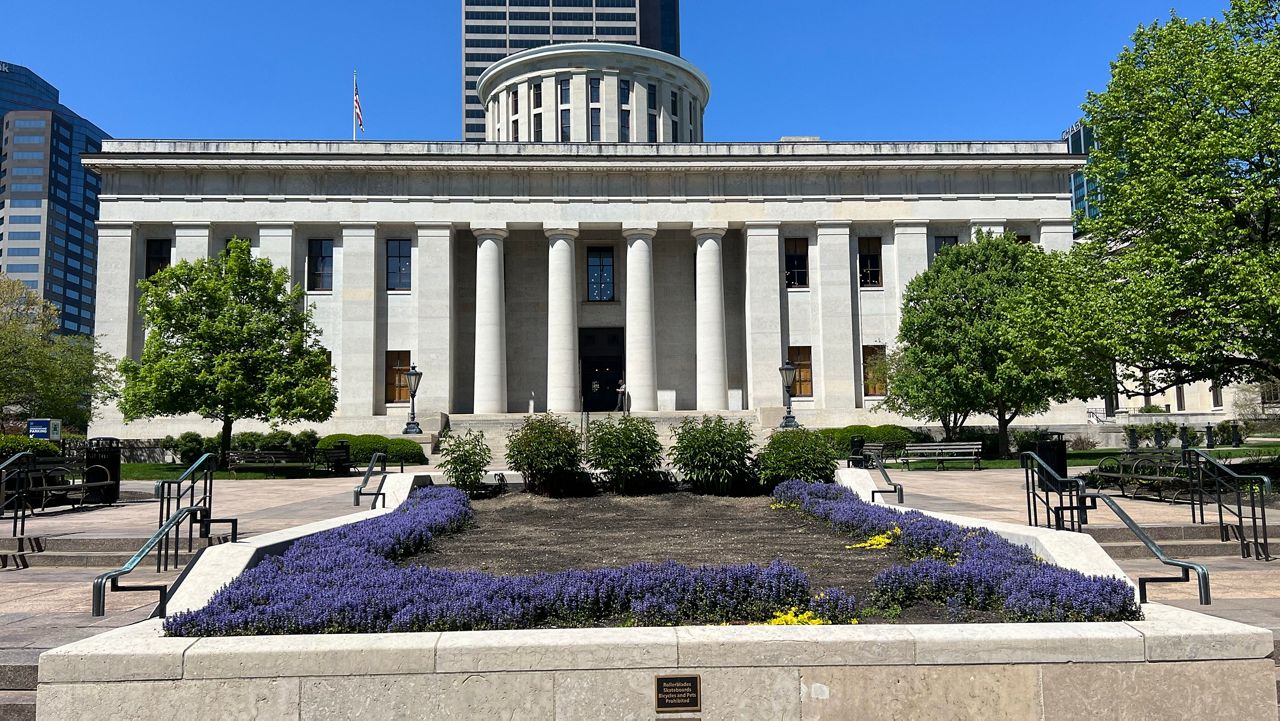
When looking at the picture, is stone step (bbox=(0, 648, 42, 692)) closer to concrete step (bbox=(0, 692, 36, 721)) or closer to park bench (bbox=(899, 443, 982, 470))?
concrete step (bbox=(0, 692, 36, 721))

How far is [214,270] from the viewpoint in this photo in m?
30.4

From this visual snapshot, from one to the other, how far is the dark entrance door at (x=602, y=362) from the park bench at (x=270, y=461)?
19.2 meters

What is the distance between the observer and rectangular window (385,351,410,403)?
42125 mm

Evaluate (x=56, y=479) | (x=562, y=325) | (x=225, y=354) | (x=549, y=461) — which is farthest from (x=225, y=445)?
(x=549, y=461)

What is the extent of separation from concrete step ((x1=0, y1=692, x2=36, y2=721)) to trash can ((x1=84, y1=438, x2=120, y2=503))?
12233 mm

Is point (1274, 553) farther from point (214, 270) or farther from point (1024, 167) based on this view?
point (1024, 167)

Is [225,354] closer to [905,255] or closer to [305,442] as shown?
[305,442]

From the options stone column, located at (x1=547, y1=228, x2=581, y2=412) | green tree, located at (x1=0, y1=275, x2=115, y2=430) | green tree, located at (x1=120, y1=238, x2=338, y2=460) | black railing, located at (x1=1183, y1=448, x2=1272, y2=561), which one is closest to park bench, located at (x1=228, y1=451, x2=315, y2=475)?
green tree, located at (x1=120, y1=238, x2=338, y2=460)

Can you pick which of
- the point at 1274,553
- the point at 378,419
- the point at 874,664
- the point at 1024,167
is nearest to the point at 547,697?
the point at 874,664

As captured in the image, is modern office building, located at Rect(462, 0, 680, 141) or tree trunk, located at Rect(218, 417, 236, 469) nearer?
tree trunk, located at Rect(218, 417, 236, 469)

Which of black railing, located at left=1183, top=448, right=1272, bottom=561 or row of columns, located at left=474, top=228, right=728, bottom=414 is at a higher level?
row of columns, located at left=474, top=228, right=728, bottom=414

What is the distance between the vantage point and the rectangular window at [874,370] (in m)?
37.5

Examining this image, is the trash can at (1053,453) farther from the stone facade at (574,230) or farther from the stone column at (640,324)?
the stone column at (640,324)

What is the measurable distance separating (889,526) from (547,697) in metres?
6.12
